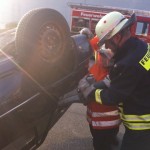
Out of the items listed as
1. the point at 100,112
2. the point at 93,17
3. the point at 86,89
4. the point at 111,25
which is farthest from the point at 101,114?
the point at 93,17

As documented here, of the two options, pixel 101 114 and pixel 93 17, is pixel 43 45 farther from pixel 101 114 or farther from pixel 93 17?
pixel 93 17

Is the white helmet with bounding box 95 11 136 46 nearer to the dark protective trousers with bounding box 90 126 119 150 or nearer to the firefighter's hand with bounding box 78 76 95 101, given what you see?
the firefighter's hand with bounding box 78 76 95 101

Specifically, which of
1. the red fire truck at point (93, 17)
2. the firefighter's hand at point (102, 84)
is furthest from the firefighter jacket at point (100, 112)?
the red fire truck at point (93, 17)

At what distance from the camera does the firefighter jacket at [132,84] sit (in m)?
3.02

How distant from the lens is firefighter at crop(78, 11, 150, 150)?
3.04 metres

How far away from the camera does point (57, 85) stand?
3.70m

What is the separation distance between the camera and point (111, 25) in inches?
127

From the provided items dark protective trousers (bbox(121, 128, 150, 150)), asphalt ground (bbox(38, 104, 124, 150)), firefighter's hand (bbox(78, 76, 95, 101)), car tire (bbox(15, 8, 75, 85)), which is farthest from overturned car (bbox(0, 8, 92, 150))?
asphalt ground (bbox(38, 104, 124, 150))

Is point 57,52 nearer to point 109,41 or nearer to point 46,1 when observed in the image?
point 109,41

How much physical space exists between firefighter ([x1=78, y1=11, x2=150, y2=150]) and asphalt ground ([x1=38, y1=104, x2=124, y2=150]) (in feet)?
4.21

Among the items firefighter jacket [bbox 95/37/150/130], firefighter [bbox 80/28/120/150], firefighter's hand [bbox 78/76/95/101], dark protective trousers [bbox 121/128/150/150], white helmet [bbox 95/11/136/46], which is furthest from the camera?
firefighter [bbox 80/28/120/150]

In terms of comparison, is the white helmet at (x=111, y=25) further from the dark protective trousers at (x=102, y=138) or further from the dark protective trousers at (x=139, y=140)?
the dark protective trousers at (x=102, y=138)

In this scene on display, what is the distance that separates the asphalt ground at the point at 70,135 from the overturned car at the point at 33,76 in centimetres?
107

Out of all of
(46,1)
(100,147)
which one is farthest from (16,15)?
(100,147)
